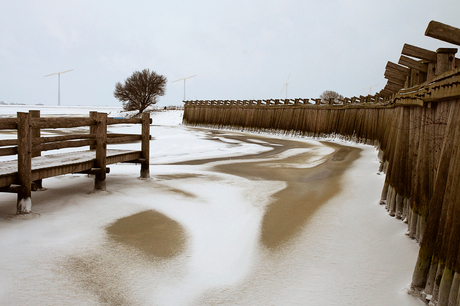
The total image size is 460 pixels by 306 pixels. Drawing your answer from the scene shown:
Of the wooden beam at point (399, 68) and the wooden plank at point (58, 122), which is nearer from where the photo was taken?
the wooden plank at point (58, 122)

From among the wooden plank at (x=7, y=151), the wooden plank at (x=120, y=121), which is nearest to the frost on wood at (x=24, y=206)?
the wooden plank at (x=7, y=151)

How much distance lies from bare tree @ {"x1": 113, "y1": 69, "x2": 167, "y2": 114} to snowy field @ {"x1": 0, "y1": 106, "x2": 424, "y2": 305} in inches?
1696

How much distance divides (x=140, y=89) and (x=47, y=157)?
142ft

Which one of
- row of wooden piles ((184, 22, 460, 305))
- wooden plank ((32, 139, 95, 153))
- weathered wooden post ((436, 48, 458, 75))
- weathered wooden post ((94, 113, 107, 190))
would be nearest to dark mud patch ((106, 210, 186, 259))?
weathered wooden post ((94, 113, 107, 190))

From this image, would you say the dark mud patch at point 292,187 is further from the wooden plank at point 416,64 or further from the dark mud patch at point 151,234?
the wooden plank at point 416,64

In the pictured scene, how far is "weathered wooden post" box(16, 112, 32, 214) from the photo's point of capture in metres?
5.40

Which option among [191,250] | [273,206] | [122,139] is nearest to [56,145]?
[122,139]

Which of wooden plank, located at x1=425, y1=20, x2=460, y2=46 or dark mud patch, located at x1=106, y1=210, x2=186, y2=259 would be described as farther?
dark mud patch, located at x1=106, y1=210, x2=186, y2=259

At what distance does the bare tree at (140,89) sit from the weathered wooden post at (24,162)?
148 feet

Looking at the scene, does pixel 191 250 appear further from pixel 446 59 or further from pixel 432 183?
pixel 446 59

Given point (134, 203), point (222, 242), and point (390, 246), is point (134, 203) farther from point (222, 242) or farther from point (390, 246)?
point (390, 246)

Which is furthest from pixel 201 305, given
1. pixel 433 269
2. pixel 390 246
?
pixel 390 246

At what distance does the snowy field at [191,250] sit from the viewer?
3631mm

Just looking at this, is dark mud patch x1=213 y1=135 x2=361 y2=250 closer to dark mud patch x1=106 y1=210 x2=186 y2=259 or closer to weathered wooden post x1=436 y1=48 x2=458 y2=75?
dark mud patch x1=106 y1=210 x2=186 y2=259
